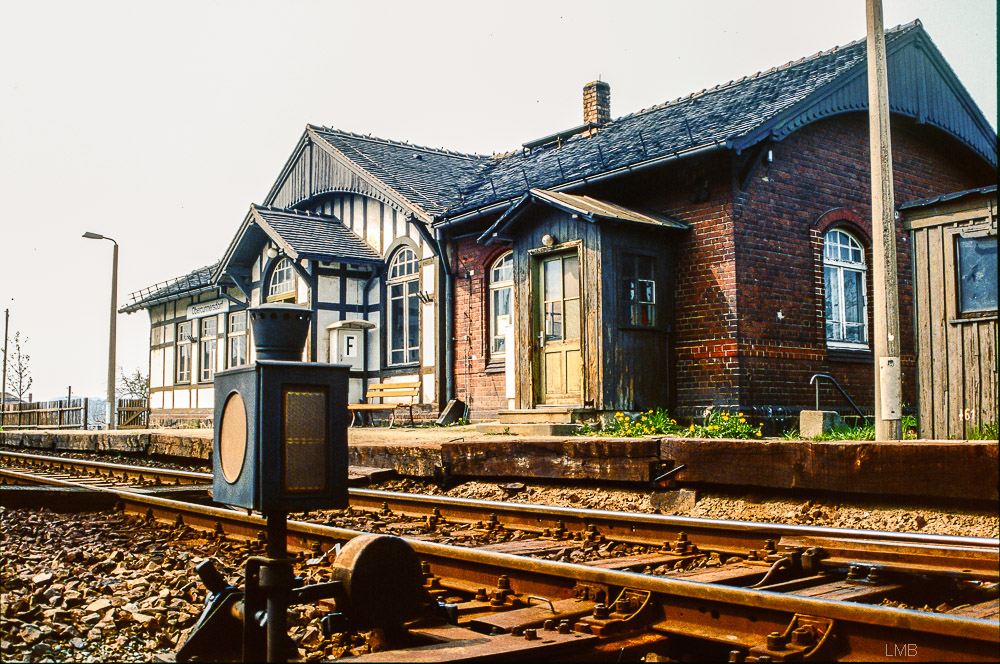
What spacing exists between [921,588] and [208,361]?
24020 millimetres

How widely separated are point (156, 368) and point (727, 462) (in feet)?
83.9

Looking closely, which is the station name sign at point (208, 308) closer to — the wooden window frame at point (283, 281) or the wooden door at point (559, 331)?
the wooden window frame at point (283, 281)

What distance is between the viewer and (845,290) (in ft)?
46.8

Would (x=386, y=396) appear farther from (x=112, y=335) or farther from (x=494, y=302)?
(x=112, y=335)

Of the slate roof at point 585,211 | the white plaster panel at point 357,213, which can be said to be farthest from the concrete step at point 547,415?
the white plaster panel at point 357,213

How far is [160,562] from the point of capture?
5238mm

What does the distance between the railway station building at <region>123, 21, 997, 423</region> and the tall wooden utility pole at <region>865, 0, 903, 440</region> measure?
106cm

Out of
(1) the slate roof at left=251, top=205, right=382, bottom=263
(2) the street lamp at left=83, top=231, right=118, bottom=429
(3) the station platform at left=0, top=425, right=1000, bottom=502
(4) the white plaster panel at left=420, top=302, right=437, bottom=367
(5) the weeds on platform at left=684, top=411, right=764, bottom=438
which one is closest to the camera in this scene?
(3) the station platform at left=0, top=425, right=1000, bottom=502

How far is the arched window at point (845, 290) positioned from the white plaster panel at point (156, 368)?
2154cm

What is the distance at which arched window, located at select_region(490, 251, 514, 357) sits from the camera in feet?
53.3

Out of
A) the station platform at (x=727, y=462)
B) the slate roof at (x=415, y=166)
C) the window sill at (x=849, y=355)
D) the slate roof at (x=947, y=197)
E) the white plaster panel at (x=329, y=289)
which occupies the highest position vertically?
the slate roof at (x=415, y=166)

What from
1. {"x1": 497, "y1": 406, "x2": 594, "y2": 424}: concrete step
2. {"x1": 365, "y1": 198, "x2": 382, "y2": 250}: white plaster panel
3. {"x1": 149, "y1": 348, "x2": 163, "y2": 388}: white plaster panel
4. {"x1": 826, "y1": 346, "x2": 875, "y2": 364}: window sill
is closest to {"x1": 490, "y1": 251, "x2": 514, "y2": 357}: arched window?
{"x1": 497, "y1": 406, "x2": 594, "y2": 424}: concrete step

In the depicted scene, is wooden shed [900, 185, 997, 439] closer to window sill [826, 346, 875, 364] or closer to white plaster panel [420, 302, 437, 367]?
window sill [826, 346, 875, 364]

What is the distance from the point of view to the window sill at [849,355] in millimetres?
13773
